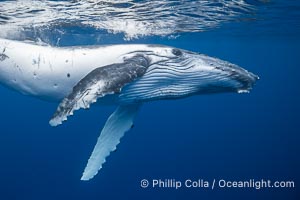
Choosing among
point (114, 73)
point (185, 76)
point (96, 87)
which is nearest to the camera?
point (96, 87)

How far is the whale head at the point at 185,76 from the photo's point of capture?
562 centimetres

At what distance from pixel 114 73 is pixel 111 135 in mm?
2746

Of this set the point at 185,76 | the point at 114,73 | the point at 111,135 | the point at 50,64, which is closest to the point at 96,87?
the point at 114,73

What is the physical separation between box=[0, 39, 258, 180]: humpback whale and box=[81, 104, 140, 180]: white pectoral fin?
2.16 feet

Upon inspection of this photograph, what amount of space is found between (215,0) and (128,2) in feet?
12.1

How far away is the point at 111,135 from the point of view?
292 inches

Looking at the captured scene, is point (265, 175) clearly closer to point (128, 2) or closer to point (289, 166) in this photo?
point (289, 166)

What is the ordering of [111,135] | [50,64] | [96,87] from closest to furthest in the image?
[96,87], [50,64], [111,135]

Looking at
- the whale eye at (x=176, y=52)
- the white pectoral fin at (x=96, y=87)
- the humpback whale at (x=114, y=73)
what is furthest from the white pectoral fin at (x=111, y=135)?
the white pectoral fin at (x=96, y=87)

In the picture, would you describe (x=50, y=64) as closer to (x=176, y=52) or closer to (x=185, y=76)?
(x=176, y=52)

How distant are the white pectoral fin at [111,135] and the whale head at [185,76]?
1.33 meters

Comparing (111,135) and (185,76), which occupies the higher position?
(185,76)

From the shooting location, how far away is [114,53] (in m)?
6.12

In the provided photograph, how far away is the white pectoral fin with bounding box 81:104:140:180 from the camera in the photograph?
730cm
